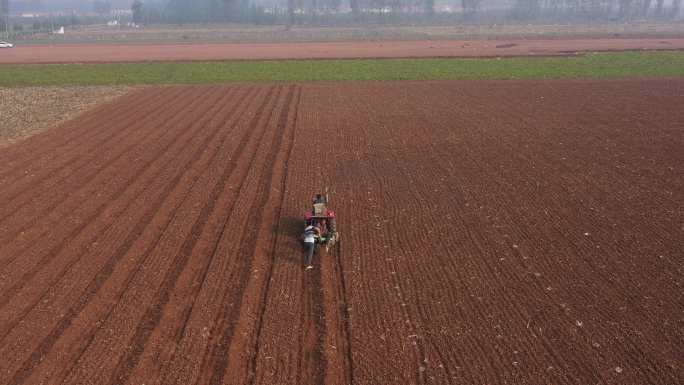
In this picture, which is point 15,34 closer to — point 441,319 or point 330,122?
point 330,122

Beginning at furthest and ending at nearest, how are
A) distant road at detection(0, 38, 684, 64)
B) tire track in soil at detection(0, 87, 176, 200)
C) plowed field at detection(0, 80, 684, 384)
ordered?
distant road at detection(0, 38, 684, 64) → tire track in soil at detection(0, 87, 176, 200) → plowed field at detection(0, 80, 684, 384)

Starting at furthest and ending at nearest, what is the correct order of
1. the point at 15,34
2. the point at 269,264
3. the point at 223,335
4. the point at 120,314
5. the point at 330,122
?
the point at 15,34 < the point at 330,122 < the point at 269,264 < the point at 120,314 < the point at 223,335

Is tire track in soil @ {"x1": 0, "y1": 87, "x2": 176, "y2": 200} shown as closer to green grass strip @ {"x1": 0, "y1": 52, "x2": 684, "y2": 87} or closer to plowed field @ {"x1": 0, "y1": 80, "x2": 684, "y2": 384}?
plowed field @ {"x1": 0, "y1": 80, "x2": 684, "y2": 384}

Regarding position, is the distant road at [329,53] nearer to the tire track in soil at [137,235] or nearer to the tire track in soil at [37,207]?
the tire track in soil at [137,235]

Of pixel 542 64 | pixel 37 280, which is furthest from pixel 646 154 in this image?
pixel 542 64

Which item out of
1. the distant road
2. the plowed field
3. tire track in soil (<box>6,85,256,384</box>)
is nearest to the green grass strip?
the distant road

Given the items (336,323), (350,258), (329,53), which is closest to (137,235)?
(350,258)
